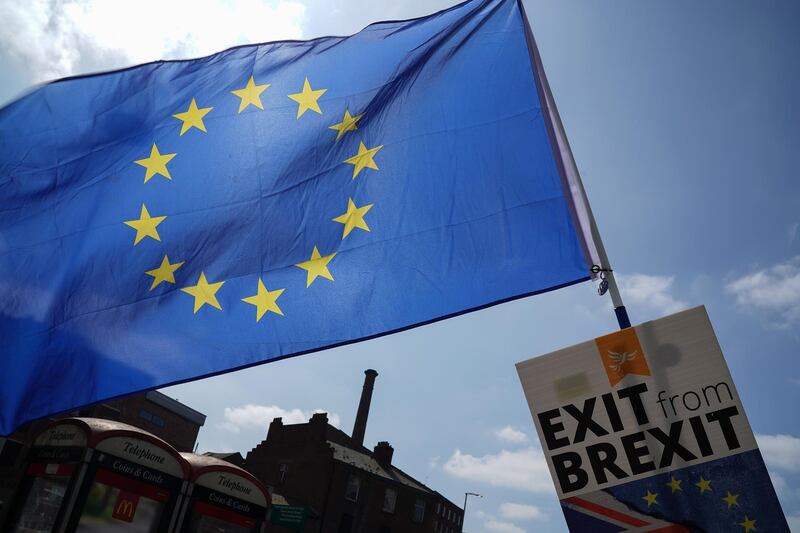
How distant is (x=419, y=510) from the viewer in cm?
4641

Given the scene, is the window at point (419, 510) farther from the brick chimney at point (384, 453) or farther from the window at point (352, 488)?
the window at point (352, 488)

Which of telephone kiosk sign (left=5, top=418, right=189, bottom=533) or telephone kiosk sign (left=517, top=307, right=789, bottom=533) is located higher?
telephone kiosk sign (left=5, top=418, right=189, bottom=533)

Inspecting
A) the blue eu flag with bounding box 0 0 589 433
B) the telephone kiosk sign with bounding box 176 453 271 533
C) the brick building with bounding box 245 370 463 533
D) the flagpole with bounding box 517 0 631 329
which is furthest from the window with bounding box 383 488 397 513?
the flagpole with bounding box 517 0 631 329

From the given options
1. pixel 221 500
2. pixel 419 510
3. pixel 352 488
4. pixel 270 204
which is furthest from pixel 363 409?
pixel 270 204

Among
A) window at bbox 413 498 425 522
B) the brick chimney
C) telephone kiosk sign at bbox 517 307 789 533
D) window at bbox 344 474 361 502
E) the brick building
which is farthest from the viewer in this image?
the brick chimney

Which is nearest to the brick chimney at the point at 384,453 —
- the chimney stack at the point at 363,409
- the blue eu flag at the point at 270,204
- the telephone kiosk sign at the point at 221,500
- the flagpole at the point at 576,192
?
the chimney stack at the point at 363,409

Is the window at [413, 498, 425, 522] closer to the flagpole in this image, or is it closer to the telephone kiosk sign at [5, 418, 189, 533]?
the telephone kiosk sign at [5, 418, 189, 533]

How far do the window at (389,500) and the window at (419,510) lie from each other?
3.10 m

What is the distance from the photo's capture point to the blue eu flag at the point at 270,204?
17.7ft

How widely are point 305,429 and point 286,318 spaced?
129 feet

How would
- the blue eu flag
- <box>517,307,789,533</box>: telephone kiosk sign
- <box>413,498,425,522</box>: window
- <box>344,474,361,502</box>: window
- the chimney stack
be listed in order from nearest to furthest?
<box>517,307,789,533</box>: telephone kiosk sign
the blue eu flag
<box>344,474,361,502</box>: window
<box>413,498,425,522</box>: window
the chimney stack

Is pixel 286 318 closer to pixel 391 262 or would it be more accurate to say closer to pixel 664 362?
pixel 391 262

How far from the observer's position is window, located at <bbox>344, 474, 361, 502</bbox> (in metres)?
40.0

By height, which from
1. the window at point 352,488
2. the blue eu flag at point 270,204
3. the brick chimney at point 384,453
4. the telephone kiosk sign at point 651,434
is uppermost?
the brick chimney at point 384,453
